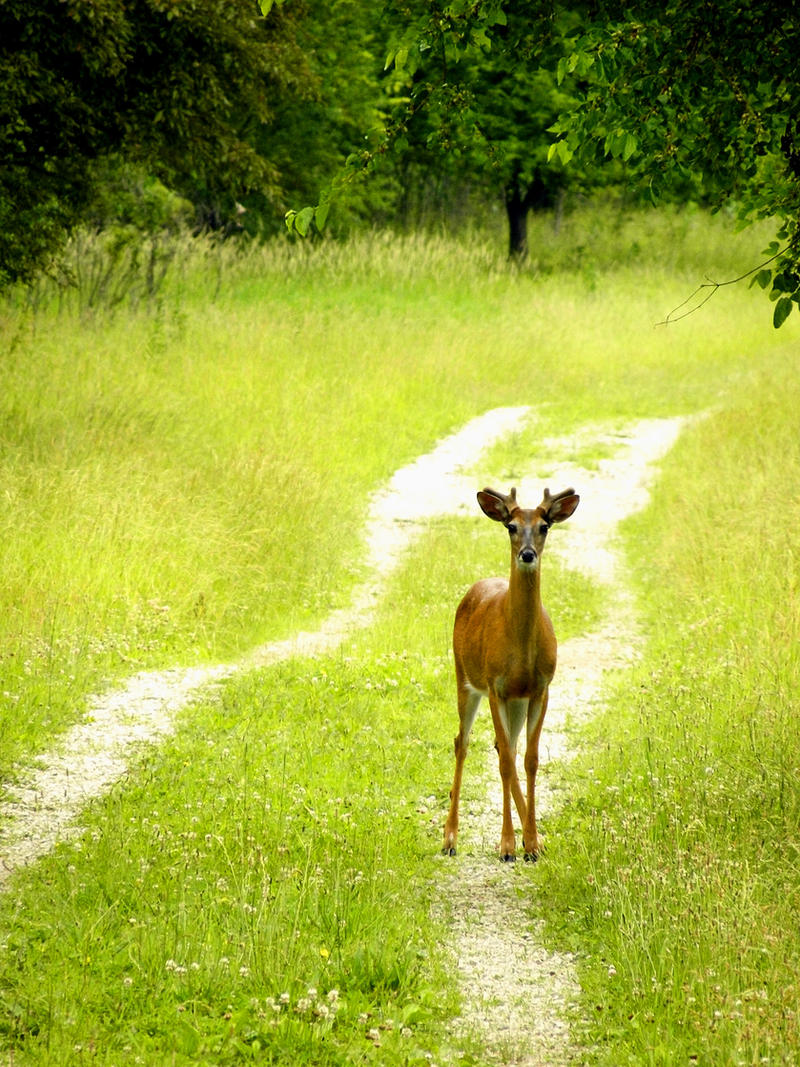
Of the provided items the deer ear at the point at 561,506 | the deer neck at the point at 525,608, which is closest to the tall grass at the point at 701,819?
the deer neck at the point at 525,608

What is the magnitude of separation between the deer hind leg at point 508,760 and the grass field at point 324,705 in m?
0.25

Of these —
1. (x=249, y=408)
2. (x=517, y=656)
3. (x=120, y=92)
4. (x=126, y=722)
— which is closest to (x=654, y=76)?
(x=517, y=656)

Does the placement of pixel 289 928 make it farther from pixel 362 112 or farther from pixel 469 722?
pixel 362 112

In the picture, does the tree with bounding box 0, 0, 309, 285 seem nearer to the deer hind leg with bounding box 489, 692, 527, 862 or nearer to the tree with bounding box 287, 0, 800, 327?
the tree with bounding box 287, 0, 800, 327

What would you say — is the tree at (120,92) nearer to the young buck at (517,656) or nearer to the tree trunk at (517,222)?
the young buck at (517,656)

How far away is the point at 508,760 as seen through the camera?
6.15 meters

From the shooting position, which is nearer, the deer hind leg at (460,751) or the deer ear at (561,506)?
the deer ear at (561,506)

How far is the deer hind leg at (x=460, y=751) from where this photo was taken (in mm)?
6359

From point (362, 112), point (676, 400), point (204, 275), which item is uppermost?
point (362, 112)

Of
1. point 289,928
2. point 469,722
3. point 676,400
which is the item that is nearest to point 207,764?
point 469,722

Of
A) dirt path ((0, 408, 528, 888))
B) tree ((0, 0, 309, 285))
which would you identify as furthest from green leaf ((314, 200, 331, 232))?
tree ((0, 0, 309, 285))

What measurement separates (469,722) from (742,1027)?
256 cm

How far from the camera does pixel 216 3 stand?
11.0m

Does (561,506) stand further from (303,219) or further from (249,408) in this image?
(249,408)
